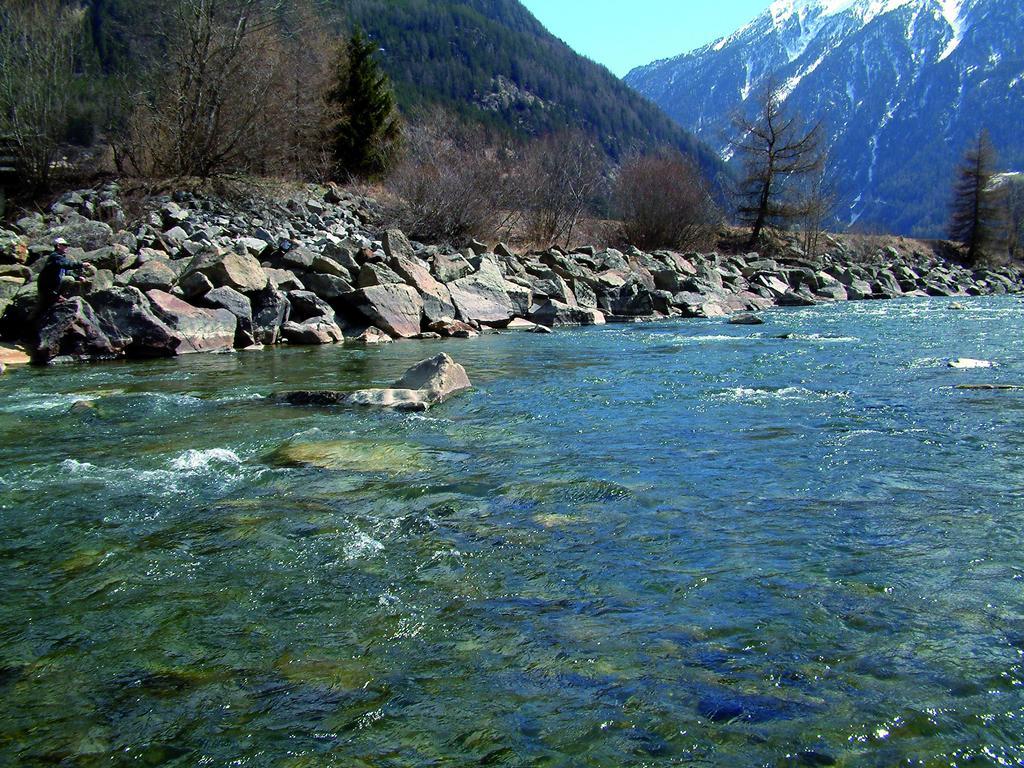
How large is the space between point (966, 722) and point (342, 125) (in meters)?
31.1

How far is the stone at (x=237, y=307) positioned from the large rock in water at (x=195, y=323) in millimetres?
106

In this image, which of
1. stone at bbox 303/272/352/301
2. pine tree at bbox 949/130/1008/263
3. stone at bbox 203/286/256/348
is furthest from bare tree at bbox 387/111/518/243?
pine tree at bbox 949/130/1008/263

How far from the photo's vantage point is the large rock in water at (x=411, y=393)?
286 inches

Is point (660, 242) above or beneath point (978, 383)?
above

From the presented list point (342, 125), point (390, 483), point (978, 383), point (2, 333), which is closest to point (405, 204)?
point (342, 125)

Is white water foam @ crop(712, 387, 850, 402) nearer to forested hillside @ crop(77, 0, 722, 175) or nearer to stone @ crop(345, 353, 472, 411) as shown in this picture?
stone @ crop(345, 353, 472, 411)

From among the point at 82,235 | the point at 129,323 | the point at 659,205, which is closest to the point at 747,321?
the point at 129,323

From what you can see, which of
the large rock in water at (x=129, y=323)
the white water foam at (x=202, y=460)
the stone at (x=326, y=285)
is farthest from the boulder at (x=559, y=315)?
the white water foam at (x=202, y=460)

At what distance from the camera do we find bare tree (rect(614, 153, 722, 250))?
32.3 m

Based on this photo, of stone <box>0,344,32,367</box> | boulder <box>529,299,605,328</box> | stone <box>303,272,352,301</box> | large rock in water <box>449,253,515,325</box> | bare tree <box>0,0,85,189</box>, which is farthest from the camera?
bare tree <box>0,0,85,189</box>

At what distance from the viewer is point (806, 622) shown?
111 inches

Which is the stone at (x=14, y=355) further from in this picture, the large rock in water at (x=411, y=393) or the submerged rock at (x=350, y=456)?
the submerged rock at (x=350, y=456)

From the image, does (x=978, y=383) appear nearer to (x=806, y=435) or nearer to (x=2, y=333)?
(x=806, y=435)

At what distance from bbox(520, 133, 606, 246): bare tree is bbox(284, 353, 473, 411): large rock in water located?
71.9ft
